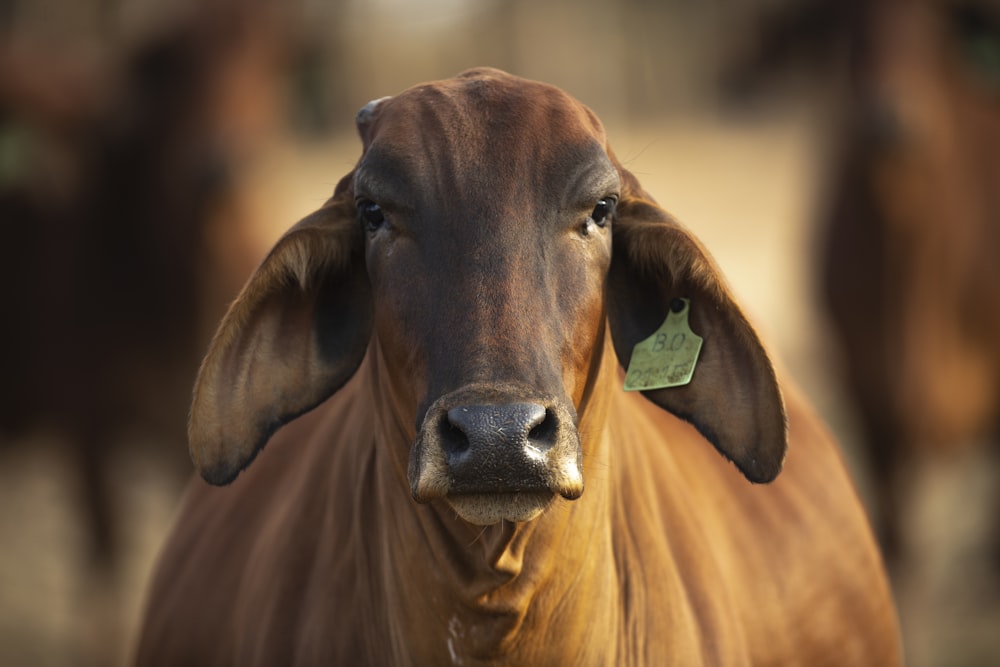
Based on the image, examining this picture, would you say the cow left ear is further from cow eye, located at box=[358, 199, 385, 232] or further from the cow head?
cow eye, located at box=[358, 199, 385, 232]

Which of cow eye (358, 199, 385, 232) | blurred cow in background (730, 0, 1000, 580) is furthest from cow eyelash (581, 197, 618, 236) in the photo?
blurred cow in background (730, 0, 1000, 580)

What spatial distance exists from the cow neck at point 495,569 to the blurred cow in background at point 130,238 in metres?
4.82

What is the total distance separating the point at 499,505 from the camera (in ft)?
8.68

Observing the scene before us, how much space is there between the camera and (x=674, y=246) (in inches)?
118

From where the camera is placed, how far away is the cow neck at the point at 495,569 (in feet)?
9.74

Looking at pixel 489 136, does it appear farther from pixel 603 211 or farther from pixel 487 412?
pixel 487 412

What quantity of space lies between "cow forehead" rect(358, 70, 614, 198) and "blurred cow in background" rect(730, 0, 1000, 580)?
4526 millimetres

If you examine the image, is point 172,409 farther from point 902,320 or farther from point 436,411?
point 436,411

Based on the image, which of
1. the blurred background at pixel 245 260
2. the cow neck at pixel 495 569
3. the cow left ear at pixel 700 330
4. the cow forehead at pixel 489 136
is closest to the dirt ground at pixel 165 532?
the blurred background at pixel 245 260

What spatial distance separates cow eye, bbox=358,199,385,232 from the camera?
3.01 metres

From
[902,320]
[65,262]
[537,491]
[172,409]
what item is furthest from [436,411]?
[65,262]

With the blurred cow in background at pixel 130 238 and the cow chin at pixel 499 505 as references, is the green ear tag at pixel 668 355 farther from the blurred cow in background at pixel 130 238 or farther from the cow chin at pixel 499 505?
the blurred cow in background at pixel 130 238

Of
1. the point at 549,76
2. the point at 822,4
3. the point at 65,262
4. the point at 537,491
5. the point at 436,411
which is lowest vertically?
the point at 537,491

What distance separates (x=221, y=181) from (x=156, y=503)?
3144 millimetres
